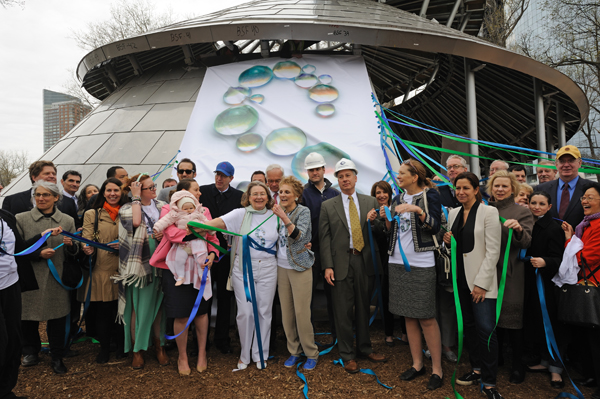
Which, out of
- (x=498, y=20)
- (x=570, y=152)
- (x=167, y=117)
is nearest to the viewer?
(x=570, y=152)

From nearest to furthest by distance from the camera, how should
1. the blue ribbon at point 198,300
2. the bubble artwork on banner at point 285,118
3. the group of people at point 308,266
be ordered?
the group of people at point 308,266 < the blue ribbon at point 198,300 < the bubble artwork on banner at point 285,118

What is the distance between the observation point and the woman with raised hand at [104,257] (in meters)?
3.41

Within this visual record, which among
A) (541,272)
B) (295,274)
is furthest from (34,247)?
(541,272)

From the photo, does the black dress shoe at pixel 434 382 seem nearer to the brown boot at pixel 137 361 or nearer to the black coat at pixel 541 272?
the black coat at pixel 541 272

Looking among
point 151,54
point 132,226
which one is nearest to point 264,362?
point 132,226

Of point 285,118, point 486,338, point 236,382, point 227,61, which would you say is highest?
point 227,61

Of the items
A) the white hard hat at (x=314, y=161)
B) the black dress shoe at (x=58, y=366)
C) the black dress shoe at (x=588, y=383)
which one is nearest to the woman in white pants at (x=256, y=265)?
the white hard hat at (x=314, y=161)

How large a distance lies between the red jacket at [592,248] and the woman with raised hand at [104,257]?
397 centimetres

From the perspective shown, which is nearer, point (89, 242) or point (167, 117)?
point (89, 242)

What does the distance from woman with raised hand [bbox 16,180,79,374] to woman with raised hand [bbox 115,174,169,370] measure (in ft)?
1.69

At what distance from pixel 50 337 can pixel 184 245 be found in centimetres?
150

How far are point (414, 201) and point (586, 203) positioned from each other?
4.55 ft

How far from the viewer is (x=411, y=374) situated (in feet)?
10.1

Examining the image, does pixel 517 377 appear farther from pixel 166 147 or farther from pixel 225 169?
pixel 166 147
